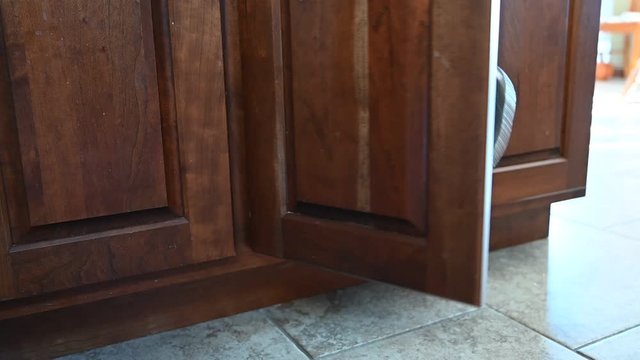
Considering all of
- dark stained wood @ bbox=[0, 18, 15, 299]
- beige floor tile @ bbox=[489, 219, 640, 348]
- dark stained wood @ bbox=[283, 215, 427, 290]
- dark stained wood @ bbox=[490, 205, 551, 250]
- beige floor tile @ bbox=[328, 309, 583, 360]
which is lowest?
beige floor tile @ bbox=[489, 219, 640, 348]

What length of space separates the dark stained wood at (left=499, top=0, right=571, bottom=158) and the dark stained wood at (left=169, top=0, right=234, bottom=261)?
1.86ft

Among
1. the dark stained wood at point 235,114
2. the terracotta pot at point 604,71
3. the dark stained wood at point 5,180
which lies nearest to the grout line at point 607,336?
the dark stained wood at point 235,114

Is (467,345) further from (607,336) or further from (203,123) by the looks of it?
(203,123)

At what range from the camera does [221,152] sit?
898 mm

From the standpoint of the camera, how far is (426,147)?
805 mm

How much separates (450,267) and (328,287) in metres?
0.37

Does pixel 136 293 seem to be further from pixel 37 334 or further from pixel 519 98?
pixel 519 98

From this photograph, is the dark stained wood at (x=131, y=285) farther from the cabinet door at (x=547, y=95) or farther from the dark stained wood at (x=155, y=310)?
the cabinet door at (x=547, y=95)

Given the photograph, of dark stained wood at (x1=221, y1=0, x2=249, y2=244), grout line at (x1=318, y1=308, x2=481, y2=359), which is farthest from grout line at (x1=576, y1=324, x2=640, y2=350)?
dark stained wood at (x1=221, y1=0, x2=249, y2=244)

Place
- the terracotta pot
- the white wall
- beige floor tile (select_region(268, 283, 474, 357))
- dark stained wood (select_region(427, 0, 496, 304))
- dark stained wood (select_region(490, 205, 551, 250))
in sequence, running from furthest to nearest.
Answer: the white wall
the terracotta pot
dark stained wood (select_region(490, 205, 551, 250))
beige floor tile (select_region(268, 283, 474, 357))
dark stained wood (select_region(427, 0, 496, 304))

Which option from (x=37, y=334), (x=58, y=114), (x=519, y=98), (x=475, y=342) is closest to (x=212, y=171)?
(x=58, y=114)

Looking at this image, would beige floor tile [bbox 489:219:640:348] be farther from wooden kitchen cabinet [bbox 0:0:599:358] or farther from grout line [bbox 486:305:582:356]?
wooden kitchen cabinet [bbox 0:0:599:358]

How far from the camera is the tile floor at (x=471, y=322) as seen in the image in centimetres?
92

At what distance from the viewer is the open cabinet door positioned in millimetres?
766
